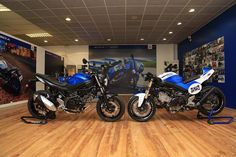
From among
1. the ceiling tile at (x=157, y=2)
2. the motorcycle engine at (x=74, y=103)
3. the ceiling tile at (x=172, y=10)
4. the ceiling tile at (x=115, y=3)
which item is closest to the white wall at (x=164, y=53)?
the ceiling tile at (x=172, y=10)

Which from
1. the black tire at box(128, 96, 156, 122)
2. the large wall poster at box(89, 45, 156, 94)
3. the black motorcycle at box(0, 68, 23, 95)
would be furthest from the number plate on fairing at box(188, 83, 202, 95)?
the large wall poster at box(89, 45, 156, 94)

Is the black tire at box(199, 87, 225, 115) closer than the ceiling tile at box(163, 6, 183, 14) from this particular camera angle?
Yes

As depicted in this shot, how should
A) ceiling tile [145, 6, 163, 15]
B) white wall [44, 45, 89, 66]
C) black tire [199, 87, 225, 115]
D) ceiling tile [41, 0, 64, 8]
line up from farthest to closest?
white wall [44, 45, 89, 66]
ceiling tile [145, 6, 163, 15]
ceiling tile [41, 0, 64, 8]
black tire [199, 87, 225, 115]

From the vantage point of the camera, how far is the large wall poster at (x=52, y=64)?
7062 mm

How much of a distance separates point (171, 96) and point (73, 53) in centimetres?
773

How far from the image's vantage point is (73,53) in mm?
10016

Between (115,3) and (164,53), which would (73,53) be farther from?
(115,3)

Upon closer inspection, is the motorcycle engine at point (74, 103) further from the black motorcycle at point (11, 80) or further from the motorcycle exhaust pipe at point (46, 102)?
the black motorcycle at point (11, 80)

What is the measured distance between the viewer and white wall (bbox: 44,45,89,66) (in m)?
9.98

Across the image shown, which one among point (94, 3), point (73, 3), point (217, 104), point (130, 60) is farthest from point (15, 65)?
point (130, 60)

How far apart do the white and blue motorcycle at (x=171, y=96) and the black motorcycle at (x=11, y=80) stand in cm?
326

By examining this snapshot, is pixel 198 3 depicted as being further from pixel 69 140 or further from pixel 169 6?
pixel 69 140

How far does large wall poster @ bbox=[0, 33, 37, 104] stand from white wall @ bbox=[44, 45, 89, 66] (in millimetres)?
4046

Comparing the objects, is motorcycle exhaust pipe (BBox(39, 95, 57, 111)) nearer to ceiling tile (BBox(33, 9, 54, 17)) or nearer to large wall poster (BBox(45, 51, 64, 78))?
ceiling tile (BBox(33, 9, 54, 17))
